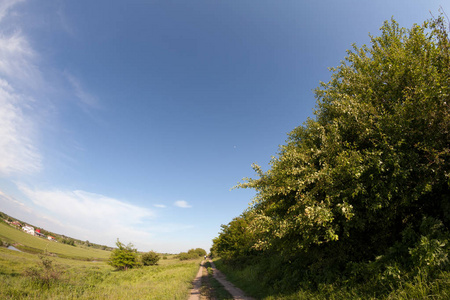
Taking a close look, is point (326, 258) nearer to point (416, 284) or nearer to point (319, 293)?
point (319, 293)

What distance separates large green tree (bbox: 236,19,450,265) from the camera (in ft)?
20.9

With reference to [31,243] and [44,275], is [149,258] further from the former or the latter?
[31,243]

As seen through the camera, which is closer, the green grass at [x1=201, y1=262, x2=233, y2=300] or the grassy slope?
the green grass at [x1=201, y1=262, x2=233, y2=300]

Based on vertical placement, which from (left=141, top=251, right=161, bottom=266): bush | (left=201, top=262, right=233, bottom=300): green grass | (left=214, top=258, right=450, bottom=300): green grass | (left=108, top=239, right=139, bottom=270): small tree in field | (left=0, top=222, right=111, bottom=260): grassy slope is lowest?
(left=0, top=222, right=111, bottom=260): grassy slope

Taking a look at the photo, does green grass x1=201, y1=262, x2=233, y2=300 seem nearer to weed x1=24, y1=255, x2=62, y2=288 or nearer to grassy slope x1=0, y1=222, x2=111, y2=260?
weed x1=24, y1=255, x2=62, y2=288

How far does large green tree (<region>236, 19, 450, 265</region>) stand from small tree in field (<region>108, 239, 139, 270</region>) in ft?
121

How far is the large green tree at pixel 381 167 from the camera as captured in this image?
638 centimetres

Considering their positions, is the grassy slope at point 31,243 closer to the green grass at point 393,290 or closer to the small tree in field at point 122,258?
the small tree in field at point 122,258

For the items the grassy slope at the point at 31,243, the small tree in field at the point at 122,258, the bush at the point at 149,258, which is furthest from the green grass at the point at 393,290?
the grassy slope at the point at 31,243

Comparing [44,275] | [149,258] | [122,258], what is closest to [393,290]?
[44,275]

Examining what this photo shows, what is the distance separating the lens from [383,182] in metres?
6.82

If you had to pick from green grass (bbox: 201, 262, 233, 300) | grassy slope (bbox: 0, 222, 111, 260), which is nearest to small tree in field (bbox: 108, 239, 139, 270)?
green grass (bbox: 201, 262, 233, 300)

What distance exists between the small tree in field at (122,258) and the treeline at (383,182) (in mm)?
36760

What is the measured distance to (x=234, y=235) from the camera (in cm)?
2962
